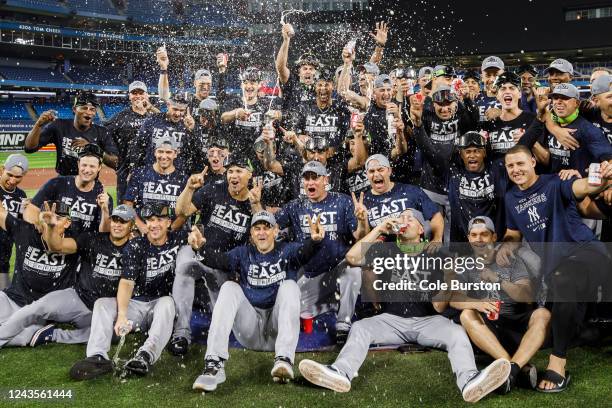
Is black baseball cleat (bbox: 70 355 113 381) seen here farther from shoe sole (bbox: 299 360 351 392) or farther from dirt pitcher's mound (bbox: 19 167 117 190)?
dirt pitcher's mound (bbox: 19 167 117 190)

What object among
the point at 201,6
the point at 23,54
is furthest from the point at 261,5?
the point at 23,54

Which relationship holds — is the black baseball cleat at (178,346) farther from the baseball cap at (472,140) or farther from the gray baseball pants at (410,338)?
the baseball cap at (472,140)

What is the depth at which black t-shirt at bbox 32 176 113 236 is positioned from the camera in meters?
6.41

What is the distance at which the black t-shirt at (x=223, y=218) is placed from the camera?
628 centimetres

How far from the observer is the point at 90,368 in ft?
16.1

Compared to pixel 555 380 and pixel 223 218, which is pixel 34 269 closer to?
pixel 223 218

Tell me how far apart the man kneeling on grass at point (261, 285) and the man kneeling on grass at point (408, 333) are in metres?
0.47

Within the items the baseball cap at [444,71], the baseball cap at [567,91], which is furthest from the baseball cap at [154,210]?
the baseball cap at [567,91]

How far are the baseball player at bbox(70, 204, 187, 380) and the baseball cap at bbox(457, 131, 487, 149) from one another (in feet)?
9.96

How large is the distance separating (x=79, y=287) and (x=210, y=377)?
2130 millimetres

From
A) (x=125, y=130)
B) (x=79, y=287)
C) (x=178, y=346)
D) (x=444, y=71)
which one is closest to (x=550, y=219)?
(x=444, y=71)

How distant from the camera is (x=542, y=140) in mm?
6207

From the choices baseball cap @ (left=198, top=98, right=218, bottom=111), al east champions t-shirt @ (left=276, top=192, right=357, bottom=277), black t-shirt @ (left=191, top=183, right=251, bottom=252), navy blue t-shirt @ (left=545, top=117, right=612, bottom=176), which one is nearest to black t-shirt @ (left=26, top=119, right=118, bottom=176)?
baseball cap @ (left=198, top=98, right=218, bottom=111)

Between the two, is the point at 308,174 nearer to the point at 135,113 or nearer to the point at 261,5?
the point at 135,113
